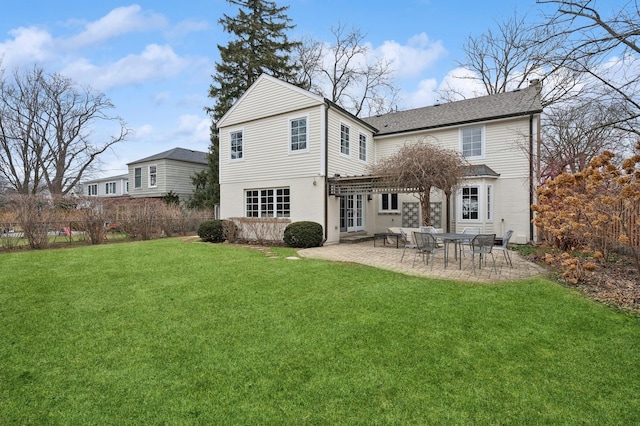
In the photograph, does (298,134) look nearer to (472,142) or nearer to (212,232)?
(212,232)

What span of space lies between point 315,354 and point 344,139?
12.2 meters

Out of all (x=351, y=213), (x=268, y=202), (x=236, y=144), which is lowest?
(x=351, y=213)

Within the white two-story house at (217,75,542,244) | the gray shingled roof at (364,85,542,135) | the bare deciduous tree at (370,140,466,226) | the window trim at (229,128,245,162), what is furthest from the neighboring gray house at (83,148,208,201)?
the bare deciduous tree at (370,140,466,226)

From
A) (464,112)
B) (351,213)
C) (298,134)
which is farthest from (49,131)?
(464,112)

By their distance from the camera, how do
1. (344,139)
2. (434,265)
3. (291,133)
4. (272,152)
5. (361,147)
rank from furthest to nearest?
1. (361,147)
2. (344,139)
3. (272,152)
4. (291,133)
5. (434,265)

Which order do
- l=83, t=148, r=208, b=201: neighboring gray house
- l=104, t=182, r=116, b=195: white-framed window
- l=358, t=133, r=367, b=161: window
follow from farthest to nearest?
l=104, t=182, r=116, b=195: white-framed window → l=83, t=148, r=208, b=201: neighboring gray house → l=358, t=133, r=367, b=161: window

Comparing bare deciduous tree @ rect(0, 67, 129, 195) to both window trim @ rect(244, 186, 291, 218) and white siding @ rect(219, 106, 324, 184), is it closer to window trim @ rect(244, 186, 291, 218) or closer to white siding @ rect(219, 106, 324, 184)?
white siding @ rect(219, 106, 324, 184)

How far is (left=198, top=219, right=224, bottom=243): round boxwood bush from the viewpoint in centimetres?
1450

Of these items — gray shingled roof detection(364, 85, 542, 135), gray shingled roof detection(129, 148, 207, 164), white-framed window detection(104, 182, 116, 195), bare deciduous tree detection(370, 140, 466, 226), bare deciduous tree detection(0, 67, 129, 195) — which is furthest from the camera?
white-framed window detection(104, 182, 116, 195)

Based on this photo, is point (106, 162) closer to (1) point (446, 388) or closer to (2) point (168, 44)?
(2) point (168, 44)

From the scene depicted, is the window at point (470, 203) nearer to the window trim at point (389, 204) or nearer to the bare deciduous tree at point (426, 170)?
the bare deciduous tree at point (426, 170)

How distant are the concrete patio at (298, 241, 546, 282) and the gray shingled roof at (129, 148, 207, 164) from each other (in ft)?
66.3

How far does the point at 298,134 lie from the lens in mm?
13906

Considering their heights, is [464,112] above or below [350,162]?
above
